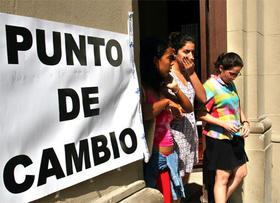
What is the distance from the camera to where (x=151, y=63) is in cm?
278

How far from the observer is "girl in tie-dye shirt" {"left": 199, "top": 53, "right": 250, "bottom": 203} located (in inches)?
137

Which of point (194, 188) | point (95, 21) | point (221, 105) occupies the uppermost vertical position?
point (95, 21)

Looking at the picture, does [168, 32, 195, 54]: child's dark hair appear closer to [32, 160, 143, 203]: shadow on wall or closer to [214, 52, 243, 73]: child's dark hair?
[214, 52, 243, 73]: child's dark hair

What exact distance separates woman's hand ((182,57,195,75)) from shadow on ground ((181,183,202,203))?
7.12ft

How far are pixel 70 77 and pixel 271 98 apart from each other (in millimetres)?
3756

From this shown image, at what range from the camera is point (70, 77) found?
1954 millimetres

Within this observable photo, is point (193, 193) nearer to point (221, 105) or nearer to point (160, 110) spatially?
point (221, 105)

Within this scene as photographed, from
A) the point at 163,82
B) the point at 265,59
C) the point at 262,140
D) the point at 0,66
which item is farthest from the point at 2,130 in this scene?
the point at 265,59

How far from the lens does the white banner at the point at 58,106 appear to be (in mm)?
1646

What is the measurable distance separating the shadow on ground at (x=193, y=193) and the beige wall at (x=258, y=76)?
704 millimetres

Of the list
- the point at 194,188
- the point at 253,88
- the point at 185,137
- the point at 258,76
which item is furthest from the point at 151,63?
the point at 194,188

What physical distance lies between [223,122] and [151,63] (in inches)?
44.6

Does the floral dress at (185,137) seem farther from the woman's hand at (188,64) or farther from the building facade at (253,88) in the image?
the building facade at (253,88)

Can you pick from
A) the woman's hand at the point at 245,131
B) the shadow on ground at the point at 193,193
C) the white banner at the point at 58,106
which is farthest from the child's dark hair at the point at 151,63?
the shadow on ground at the point at 193,193
